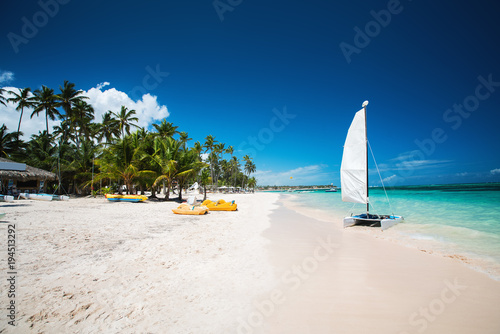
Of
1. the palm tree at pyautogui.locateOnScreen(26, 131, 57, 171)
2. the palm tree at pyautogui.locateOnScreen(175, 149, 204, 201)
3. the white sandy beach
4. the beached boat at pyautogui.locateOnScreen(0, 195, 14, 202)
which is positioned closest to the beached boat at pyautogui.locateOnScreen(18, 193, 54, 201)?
the beached boat at pyautogui.locateOnScreen(0, 195, 14, 202)

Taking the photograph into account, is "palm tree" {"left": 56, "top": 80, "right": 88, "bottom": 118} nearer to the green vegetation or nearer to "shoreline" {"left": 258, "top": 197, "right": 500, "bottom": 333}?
the green vegetation

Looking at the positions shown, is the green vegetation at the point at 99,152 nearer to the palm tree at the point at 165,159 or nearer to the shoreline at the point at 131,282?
the palm tree at the point at 165,159

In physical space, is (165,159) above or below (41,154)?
below

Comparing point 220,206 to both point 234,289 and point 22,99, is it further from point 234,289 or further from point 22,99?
point 22,99

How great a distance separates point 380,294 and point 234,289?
2.64 meters

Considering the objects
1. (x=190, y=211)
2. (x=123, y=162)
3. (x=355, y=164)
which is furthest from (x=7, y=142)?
(x=355, y=164)

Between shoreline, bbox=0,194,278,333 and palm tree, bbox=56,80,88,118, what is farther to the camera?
palm tree, bbox=56,80,88,118

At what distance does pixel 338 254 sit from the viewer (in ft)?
19.7

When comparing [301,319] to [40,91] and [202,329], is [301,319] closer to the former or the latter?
[202,329]

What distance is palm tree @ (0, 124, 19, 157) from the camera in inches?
1145

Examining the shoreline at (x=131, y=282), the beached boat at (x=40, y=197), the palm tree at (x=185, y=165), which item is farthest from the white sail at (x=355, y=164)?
the beached boat at (x=40, y=197)

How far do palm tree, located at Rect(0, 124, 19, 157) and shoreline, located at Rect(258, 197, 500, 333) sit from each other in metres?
42.6

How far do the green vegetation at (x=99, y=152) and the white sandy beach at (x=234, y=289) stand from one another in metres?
16.5

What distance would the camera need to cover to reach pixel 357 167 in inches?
455
